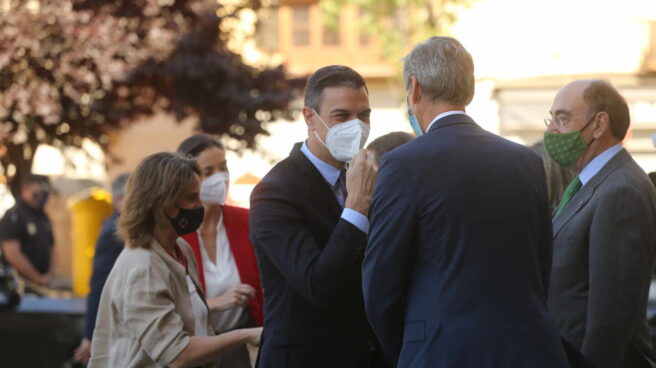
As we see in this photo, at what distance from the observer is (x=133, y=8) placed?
14961 millimetres

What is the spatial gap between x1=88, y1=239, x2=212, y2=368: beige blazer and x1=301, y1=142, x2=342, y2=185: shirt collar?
0.72m

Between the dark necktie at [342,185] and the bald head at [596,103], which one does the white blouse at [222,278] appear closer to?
the dark necktie at [342,185]

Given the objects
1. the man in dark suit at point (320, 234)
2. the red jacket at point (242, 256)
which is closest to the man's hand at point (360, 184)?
the man in dark suit at point (320, 234)

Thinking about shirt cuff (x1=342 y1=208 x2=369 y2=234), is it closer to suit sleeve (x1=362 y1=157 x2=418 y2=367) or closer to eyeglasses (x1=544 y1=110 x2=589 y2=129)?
suit sleeve (x1=362 y1=157 x2=418 y2=367)

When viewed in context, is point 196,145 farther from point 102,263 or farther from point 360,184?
point 360,184

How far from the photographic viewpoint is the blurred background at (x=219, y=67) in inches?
578

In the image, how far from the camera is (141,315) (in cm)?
414

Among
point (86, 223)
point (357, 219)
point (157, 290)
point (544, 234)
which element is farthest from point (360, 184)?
point (86, 223)

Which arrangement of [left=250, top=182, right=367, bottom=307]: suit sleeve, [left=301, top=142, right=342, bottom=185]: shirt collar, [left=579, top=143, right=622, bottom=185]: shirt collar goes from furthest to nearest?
[left=579, top=143, right=622, bottom=185]: shirt collar, [left=301, top=142, right=342, bottom=185]: shirt collar, [left=250, top=182, right=367, bottom=307]: suit sleeve

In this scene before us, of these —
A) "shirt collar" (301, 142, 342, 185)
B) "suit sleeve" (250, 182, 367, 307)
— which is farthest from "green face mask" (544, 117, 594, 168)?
"suit sleeve" (250, 182, 367, 307)

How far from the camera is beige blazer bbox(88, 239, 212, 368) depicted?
4.14 m

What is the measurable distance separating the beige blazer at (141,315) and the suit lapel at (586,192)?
159 cm

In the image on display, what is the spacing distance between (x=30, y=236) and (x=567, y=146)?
24.6 feet

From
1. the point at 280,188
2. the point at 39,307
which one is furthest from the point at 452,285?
the point at 39,307
